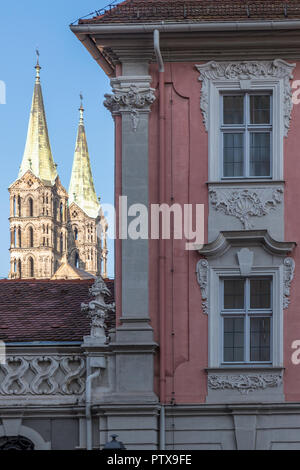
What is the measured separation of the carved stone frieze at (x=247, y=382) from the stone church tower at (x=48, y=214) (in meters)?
103

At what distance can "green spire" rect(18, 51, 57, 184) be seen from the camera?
122 meters

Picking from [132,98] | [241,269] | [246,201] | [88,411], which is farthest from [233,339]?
[132,98]

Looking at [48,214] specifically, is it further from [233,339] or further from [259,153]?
[233,339]

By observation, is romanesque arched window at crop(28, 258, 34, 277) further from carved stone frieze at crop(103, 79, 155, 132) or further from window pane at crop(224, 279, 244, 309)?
window pane at crop(224, 279, 244, 309)

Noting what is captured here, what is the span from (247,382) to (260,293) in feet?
5.07

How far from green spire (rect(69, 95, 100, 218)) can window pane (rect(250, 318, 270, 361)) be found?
111508mm

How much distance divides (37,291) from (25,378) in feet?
9.48

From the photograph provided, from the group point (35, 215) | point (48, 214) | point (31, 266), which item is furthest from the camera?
point (35, 215)

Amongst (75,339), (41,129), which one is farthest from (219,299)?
(41,129)

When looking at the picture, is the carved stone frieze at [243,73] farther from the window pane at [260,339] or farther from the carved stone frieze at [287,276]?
the window pane at [260,339]

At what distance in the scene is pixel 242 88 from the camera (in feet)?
56.2

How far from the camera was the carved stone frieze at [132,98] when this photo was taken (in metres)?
17.2
